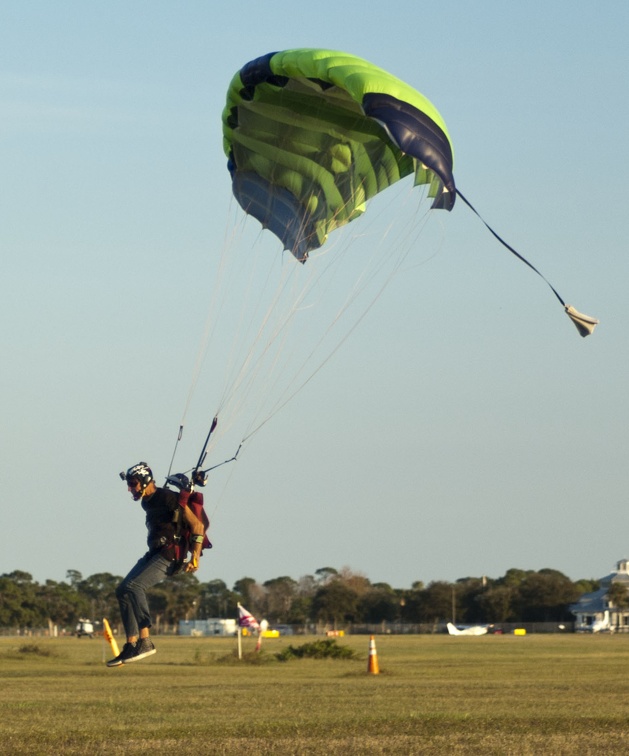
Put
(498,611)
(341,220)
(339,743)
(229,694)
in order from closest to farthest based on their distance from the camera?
(339,743)
(341,220)
(229,694)
(498,611)

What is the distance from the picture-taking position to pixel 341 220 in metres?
17.1

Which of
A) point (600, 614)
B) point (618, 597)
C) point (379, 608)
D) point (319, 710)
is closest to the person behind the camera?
point (319, 710)

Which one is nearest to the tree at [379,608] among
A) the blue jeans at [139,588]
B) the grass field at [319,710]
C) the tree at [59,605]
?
the tree at [59,605]

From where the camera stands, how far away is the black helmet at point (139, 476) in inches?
508

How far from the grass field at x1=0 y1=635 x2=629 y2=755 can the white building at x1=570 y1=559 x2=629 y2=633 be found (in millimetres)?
77983

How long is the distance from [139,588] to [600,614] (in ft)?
350

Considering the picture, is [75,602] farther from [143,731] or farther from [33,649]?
[143,731]

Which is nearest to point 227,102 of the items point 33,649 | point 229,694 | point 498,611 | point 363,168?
point 363,168

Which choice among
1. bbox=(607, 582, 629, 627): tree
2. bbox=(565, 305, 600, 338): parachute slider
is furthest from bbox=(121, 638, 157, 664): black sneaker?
bbox=(607, 582, 629, 627): tree

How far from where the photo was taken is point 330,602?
418 ft

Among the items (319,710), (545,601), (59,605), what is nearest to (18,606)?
(59,605)

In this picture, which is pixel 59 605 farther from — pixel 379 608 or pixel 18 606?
pixel 379 608

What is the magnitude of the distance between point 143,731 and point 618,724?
6340 millimetres

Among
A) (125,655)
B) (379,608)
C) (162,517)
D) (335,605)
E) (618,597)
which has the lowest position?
(125,655)
